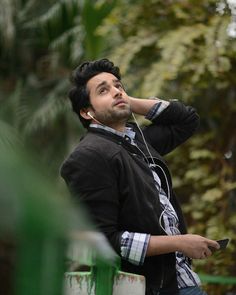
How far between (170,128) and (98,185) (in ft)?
2.34

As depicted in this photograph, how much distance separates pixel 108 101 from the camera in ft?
7.96

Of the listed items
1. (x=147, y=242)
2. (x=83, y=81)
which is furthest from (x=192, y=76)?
(x=147, y=242)

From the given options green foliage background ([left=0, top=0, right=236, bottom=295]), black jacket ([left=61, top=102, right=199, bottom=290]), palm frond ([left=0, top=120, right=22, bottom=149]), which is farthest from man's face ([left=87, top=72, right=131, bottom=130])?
palm frond ([left=0, top=120, right=22, bottom=149])

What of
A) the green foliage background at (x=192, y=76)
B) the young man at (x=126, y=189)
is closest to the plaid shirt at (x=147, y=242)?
the young man at (x=126, y=189)

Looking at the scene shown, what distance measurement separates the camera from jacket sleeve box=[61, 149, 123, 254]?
207 centimetres

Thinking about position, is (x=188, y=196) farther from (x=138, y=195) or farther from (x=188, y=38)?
(x=138, y=195)

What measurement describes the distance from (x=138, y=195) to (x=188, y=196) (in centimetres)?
316

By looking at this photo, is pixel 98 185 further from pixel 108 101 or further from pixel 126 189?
pixel 108 101

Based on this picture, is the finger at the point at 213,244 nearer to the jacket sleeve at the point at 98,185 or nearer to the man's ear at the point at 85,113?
the jacket sleeve at the point at 98,185

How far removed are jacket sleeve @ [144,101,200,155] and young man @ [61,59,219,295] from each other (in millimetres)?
132

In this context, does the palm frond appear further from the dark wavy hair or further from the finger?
the dark wavy hair

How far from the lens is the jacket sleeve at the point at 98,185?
2072 mm

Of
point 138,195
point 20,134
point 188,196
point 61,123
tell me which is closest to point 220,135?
point 188,196

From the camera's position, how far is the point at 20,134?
1.89ft
